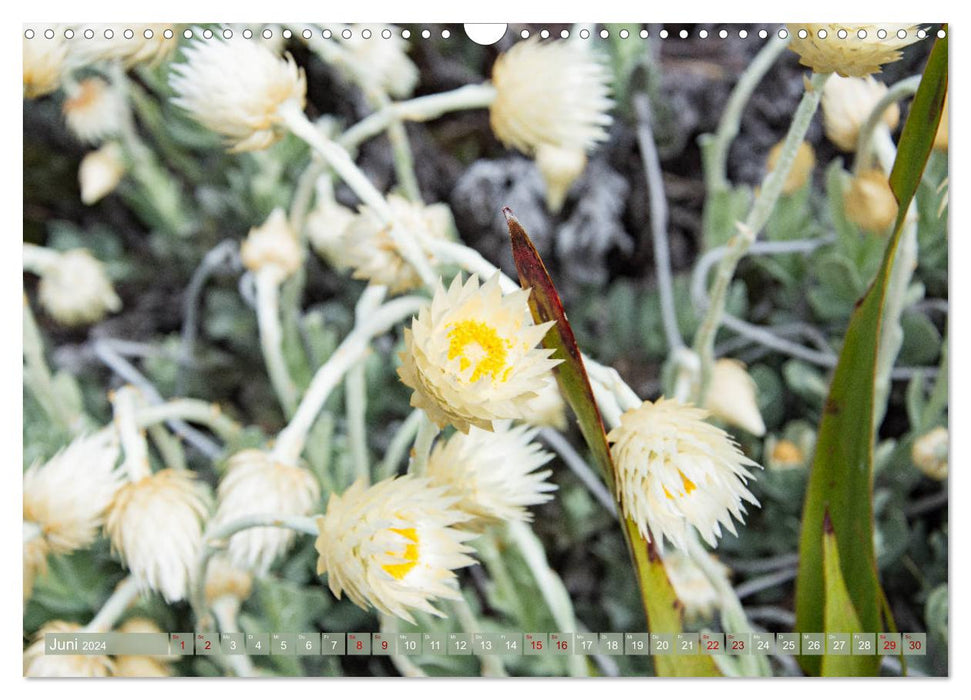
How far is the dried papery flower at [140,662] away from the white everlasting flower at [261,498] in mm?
107

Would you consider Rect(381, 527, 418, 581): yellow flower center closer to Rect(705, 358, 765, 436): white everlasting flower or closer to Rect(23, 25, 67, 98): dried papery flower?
Rect(705, 358, 765, 436): white everlasting flower

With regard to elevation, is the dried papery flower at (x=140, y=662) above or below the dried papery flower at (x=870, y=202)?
below

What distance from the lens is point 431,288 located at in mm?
711

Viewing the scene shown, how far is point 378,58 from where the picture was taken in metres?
0.75

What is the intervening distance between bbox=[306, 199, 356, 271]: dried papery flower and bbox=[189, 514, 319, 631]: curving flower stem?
22cm

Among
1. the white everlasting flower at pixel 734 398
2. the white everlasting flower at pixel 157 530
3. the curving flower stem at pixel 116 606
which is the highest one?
the white everlasting flower at pixel 734 398

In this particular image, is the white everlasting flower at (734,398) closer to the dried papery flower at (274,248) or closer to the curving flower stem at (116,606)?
the dried papery flower at (274,248)

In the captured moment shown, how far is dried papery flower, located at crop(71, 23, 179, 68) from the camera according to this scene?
75cm

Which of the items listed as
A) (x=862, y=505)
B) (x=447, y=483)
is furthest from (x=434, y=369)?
(x=862, y=505)

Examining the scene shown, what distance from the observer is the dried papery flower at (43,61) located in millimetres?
748

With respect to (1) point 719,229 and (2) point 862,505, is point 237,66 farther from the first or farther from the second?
(2) point 862,505

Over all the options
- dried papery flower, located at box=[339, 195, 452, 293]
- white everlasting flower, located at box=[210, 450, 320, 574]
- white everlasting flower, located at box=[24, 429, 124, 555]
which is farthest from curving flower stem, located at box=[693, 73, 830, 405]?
white everlasting flower, located at box=[24, 429, 124, 555]

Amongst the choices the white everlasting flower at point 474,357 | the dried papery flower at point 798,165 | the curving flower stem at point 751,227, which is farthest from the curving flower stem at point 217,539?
the dried papery flower at point 798,165

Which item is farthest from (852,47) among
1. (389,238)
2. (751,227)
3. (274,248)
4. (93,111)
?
(93,111)
